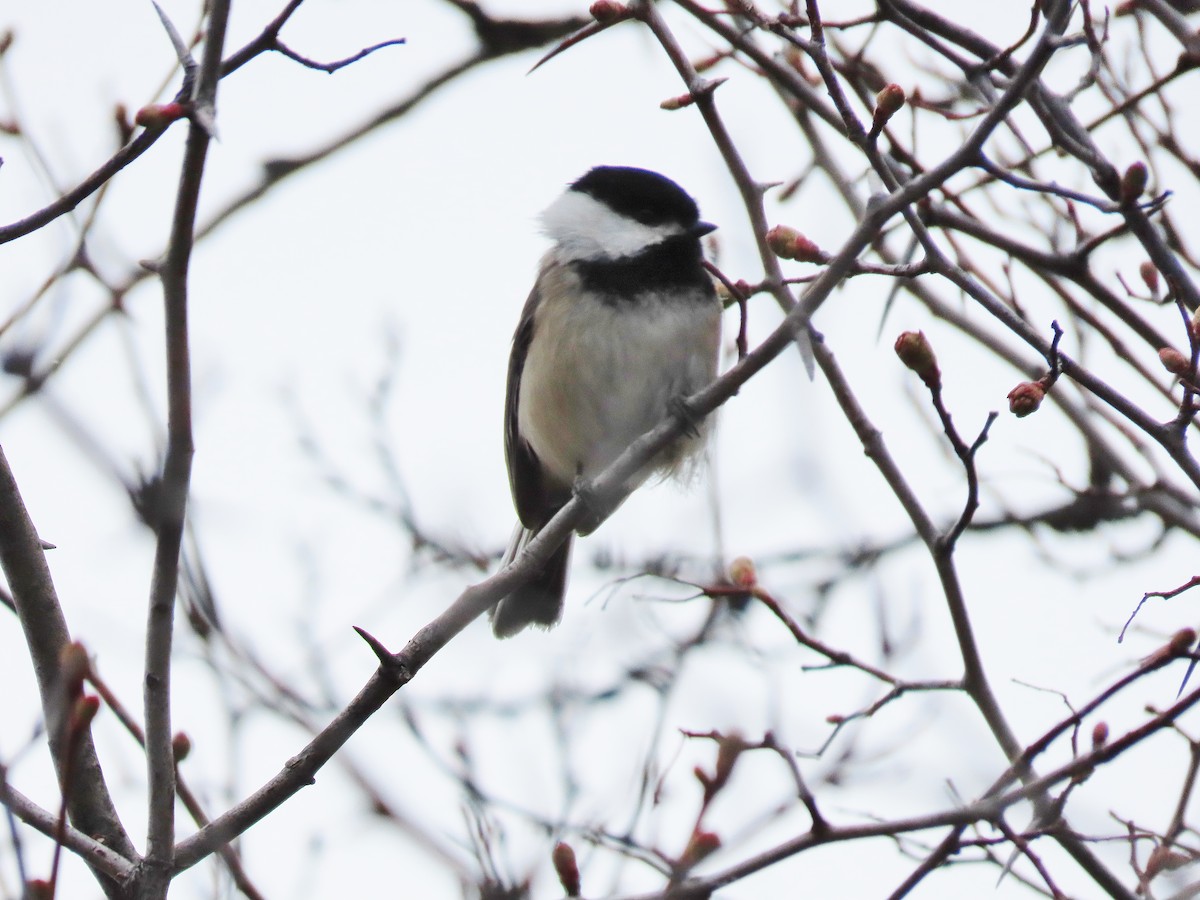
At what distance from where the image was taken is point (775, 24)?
318 centimetres

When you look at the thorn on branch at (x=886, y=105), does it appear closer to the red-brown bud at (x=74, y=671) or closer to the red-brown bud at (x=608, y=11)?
the red-brown bud at (x=608, y=11)

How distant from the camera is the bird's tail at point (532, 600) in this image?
17.7ft

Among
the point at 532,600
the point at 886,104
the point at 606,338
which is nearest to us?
the point at 886,104

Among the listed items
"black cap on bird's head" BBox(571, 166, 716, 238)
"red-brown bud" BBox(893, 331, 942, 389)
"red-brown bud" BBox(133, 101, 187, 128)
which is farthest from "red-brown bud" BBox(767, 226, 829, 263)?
"black cap on bird's head" BBox(571, 166, 716, 238)

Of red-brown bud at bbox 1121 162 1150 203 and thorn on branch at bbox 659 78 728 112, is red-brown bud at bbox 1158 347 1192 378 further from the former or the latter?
thorn on branch at bbox 659 78 728 112

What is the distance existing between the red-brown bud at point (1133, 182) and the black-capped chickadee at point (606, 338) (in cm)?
233

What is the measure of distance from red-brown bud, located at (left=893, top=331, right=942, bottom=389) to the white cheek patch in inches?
112

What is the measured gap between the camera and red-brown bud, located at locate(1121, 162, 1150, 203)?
8.77 ft

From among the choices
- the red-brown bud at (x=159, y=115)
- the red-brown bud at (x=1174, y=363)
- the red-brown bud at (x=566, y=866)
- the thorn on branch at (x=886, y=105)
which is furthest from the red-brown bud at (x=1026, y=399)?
the red-brown bud at (x=159, y=115)

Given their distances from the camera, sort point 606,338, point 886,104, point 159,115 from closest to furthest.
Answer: point 159,115
point 886,104
point 606,338

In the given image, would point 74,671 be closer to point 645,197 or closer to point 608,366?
point 608,366

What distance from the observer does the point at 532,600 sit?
18.1ft

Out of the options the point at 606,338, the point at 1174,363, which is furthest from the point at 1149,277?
the point at 606,338

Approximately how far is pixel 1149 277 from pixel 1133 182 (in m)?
1.27
